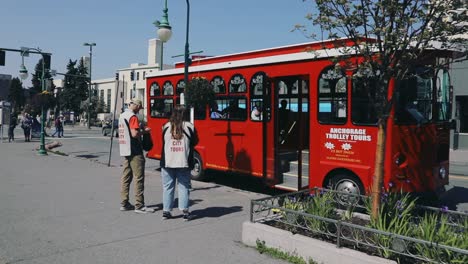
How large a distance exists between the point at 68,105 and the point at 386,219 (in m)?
76.2

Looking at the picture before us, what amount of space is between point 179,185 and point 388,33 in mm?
3943

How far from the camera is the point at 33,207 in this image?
8086 mm

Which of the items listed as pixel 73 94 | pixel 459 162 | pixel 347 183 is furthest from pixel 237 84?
pixel 73 94

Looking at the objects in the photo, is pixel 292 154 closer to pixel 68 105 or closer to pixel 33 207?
pixel 33 207

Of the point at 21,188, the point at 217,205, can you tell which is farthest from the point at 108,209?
the point at 21,188

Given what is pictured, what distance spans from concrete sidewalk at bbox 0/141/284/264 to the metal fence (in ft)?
2.12

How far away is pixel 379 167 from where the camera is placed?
17.1 ft

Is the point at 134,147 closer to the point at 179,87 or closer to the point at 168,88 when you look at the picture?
the point at 179,87

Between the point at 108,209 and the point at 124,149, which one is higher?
the point at 124,149

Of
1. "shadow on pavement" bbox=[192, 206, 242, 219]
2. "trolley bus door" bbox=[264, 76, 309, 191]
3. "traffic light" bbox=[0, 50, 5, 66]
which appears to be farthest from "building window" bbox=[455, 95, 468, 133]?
"traffic light" bbox=[0, 50, 5, 66]

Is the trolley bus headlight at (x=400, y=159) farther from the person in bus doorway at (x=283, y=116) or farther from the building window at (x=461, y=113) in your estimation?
the building window at (x=461, y=113)

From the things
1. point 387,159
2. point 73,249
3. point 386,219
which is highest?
point 387,159

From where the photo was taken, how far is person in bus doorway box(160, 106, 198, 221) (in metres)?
6.92

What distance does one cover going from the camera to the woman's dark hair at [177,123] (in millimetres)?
6922
